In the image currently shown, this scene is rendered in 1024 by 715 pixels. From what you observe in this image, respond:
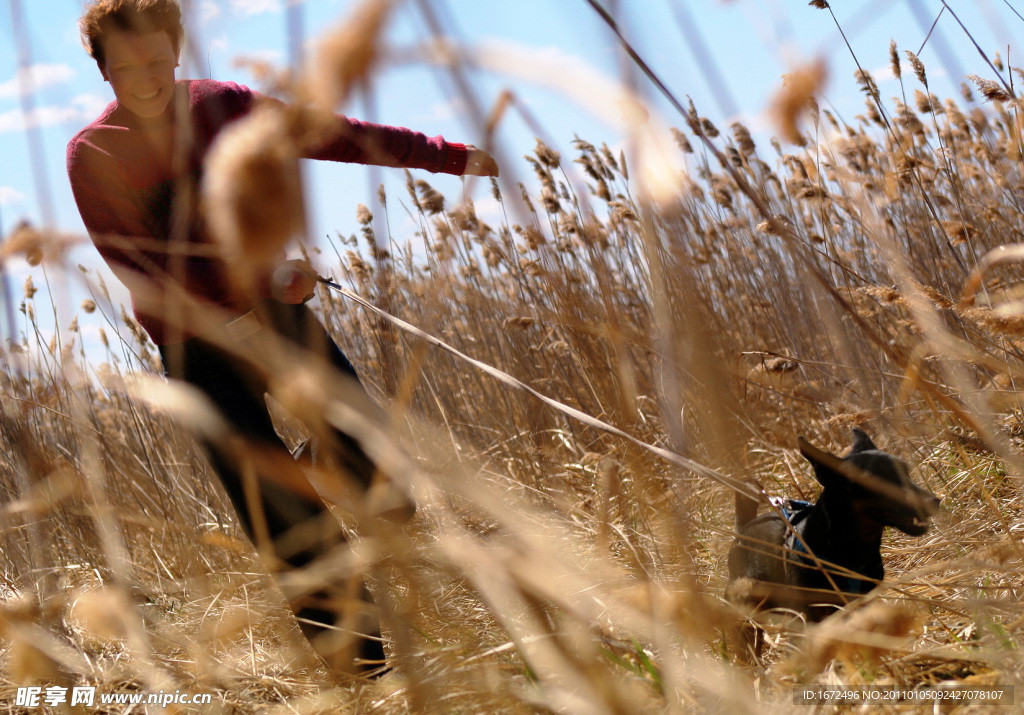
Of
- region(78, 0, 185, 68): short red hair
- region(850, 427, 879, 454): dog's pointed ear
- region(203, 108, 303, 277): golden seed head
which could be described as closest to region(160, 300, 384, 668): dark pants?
region(78, 0, 185, 68): short red hair

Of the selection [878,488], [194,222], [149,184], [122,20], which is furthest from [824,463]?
[122,20]

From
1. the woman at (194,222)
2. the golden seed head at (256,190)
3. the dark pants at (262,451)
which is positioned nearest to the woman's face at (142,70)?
the woman at (194,222)

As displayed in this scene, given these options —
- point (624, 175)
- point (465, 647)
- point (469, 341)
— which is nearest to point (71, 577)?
point (469, 341)

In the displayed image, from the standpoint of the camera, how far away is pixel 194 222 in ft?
4.38

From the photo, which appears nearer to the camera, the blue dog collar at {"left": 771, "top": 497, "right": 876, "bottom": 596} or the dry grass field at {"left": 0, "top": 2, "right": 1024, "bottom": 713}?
the dry grass field at {"left": 0, "top": 2, "right": 1024, "bottom": 713}

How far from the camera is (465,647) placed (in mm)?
922

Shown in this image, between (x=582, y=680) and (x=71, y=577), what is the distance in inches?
94.8

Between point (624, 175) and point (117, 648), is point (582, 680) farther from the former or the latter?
point (624, 175)

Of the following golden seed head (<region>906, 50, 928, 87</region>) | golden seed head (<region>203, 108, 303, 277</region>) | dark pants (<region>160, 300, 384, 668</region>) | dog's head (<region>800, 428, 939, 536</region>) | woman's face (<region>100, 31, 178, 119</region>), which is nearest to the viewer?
golden seed head (<region>203, 108, 303, 277</region>)

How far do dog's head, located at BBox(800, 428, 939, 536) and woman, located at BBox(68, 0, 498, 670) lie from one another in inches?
28.3

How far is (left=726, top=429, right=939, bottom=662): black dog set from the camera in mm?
1028

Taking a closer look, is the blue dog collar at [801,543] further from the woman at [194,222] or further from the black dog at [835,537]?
the woman at [194,222]

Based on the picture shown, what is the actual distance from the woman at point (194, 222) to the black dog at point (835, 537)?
24.7 inches

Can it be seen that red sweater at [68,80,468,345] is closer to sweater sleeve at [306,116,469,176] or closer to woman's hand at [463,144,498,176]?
sweater sleeve at [306,116,469,176]
